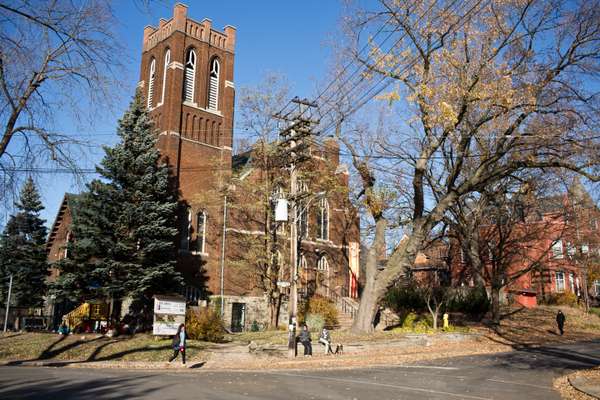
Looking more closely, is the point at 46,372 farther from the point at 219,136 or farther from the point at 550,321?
the point at 550,321

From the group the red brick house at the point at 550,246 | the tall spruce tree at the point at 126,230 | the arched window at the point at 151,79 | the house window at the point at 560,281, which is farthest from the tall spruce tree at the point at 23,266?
the house window at the point at 560,281

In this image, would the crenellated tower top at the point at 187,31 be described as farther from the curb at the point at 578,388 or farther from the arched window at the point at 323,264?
the curb at the point at 578,388

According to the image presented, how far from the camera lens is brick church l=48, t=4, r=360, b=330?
32.1 metres

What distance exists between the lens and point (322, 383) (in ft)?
44.2

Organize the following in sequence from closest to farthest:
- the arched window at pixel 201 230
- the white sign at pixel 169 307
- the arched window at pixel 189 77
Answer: the white sign at pixel 169 307
the arched window at pixel 201 230
the arched window at pixel 189 77

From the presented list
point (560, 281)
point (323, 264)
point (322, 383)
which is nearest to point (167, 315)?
point (322, 383)

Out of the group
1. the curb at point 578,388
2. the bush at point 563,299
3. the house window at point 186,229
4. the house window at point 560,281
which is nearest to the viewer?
the curb at point 578,388

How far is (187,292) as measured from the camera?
32438 mm

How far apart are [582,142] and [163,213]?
19.7 m

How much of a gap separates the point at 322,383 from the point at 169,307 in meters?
11.0

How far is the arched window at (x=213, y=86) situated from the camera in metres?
37.9

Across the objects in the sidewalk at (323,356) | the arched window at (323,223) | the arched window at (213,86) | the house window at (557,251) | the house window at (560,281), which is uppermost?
the arched window at (213,86)

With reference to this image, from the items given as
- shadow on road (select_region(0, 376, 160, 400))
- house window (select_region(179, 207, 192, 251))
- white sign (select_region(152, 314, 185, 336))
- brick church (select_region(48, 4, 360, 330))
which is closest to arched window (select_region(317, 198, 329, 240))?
brick church (select_region(48, 4, 360, 330))

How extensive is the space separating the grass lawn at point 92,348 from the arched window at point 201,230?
1010cm
